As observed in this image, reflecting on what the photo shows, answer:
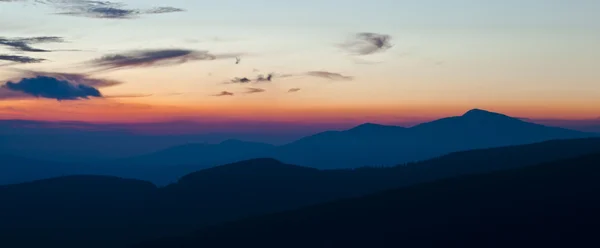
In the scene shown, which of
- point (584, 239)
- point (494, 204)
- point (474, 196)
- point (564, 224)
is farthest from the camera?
point (474, 196)

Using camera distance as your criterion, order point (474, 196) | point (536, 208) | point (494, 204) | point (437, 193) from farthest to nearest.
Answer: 1. point (437, 193)
2. point (474, 196)
3. point (494, 204)
4. point (536, 208)

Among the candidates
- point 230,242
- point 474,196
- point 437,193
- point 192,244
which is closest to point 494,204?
point 474,196

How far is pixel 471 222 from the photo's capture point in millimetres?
161000

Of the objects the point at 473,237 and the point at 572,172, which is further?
the point at 572,172

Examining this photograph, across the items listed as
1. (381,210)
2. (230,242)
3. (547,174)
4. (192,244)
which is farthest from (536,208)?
(192,244)

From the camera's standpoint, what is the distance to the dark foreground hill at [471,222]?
14288 cm

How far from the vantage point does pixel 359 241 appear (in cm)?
16950

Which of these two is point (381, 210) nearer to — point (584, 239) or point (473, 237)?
point (473, 237)

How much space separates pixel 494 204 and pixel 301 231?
206ft

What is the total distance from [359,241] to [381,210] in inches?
1105

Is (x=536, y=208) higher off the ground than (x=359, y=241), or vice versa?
(x=536, y=208)

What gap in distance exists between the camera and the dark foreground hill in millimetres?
142875

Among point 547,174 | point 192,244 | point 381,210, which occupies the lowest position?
point 192,244

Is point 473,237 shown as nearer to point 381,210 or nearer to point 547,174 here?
point 381,210
